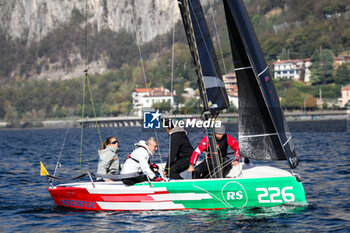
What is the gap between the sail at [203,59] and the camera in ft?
48.5

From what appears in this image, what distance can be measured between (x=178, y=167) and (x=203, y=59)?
3.04 m

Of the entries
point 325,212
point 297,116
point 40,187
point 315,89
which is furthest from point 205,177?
point 315,89

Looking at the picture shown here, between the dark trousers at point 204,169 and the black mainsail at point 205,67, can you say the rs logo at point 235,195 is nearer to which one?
the black mainsail at point 205,67

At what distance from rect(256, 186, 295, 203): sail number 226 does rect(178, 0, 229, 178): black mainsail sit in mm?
1358

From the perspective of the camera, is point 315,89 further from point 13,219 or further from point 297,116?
point 13,219

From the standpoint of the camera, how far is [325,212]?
14.5 meters

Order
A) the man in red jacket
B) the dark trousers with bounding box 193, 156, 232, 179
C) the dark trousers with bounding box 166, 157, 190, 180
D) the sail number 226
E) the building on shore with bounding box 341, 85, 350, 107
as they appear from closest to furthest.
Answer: the sail number 226 → the man in red jacket → the dark trousers with bounding box 193, 156, 232, 179 → the dark trousers with bounding box 166, 157, 190, 180 → the building on shore with bounding box 341, 85, 350, 107

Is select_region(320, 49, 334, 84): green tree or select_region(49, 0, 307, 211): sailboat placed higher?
select_region(320, 49, 334, 84): green tree

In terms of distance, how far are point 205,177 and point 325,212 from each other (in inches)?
128

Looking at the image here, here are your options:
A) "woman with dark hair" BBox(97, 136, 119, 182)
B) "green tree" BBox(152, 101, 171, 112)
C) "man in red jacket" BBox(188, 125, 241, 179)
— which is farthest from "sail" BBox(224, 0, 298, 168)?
"green tree" BBox(152, 101, 171, 112)

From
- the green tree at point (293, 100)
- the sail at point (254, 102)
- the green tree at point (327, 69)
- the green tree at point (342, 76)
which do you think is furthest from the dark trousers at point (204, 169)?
the green tree at point (327, 69)

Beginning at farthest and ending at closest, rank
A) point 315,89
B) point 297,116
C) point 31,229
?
point 315,89
point 297,116
point 31,229

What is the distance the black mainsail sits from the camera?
580 inches

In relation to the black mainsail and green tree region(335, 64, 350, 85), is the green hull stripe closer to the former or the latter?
the black mainsail
